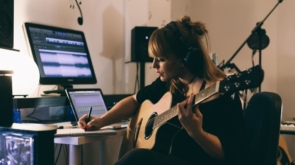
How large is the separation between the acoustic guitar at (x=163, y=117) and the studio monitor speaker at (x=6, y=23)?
68cm

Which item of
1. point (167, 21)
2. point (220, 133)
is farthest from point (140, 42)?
point (220, 133)

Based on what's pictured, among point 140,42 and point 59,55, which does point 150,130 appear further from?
point 140,42

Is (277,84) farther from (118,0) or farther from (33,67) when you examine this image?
(33,67)

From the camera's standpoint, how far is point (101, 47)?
2.62 m

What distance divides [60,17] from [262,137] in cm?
168

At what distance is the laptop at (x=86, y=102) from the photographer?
1.80 meters

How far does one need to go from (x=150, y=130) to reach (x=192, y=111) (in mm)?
357

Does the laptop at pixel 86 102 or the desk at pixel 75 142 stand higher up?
the laptop at pixel 86 102

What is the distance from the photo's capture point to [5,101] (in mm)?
1163

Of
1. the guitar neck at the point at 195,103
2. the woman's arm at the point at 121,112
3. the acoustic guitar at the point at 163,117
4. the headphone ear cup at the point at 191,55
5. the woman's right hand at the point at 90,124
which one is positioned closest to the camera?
the acoustic guitar at the point at 163,117

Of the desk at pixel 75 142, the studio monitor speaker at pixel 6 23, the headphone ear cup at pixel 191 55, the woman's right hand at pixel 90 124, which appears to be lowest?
the desk at pixel 75 142

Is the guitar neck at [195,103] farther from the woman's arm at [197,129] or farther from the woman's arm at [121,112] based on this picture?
the woman's arm at [121,112]

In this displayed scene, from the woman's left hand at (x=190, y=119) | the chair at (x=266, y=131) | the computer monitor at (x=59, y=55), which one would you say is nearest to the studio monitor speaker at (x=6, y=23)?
the computer monitor at (x=59, y=55)

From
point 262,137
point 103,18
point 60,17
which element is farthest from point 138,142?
point 103,18
